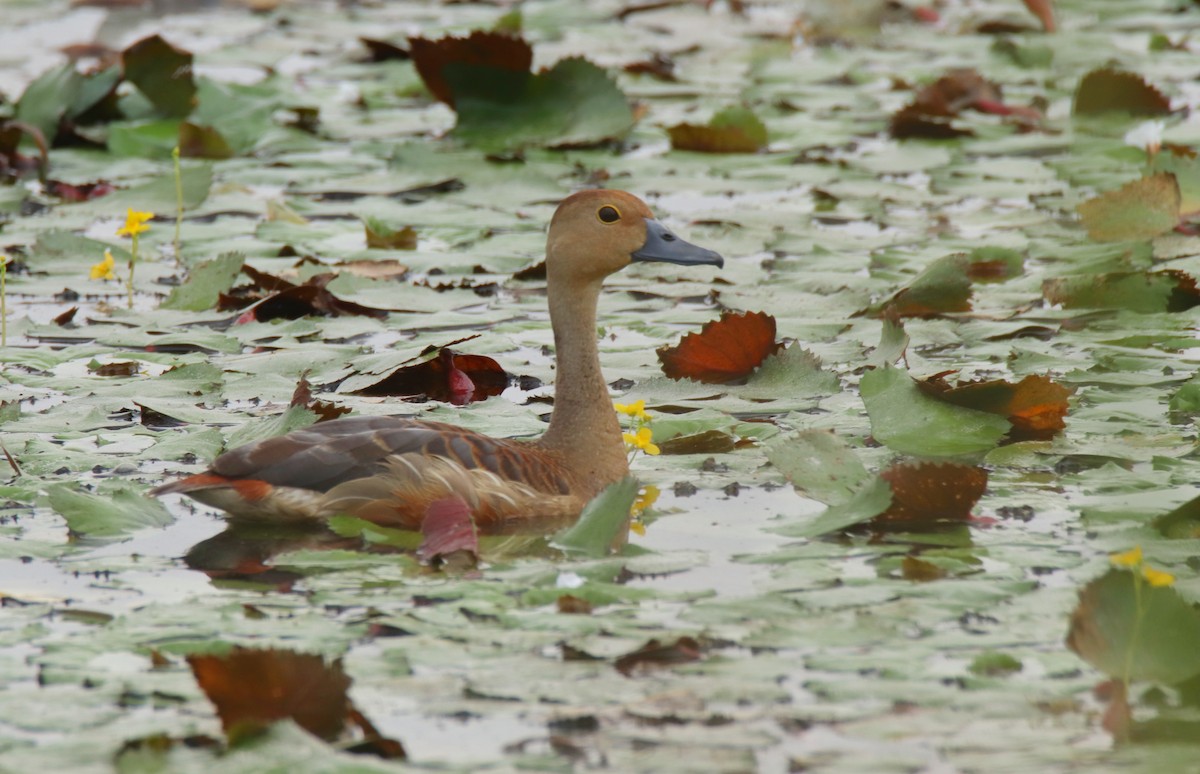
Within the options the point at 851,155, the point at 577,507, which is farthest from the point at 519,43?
the point at 577,507

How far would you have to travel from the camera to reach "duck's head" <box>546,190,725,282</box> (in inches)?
239

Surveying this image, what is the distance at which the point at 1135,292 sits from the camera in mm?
7625

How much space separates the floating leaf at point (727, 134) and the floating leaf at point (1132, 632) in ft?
22.3

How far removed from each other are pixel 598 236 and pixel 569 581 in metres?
1.65

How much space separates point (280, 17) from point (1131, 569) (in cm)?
1274

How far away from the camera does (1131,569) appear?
14.3ft

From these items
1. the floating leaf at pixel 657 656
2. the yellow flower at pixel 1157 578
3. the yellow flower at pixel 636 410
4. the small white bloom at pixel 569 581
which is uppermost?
the yellow flower at pixel 636 410

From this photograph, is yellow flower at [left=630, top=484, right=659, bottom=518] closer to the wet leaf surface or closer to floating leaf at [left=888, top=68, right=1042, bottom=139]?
the wet leaf surface

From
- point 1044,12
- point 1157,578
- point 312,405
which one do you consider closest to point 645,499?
point 312,405

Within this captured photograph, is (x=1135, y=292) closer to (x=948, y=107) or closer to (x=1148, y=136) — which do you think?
(x=1148, y=136)

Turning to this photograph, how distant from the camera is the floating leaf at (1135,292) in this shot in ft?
24.9

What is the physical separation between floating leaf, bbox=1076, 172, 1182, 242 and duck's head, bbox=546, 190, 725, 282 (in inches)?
126

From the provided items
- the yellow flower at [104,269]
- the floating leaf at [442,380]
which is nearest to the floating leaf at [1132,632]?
the floating leaf at [442,380]

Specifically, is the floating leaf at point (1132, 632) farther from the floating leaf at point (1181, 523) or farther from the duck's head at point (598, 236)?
the duck's head at point (598, 236)
